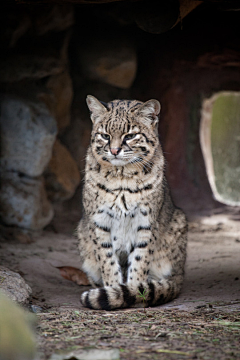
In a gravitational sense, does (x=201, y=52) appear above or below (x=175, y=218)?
above

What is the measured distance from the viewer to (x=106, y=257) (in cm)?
454

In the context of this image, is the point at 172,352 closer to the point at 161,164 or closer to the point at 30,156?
the point at 161,164

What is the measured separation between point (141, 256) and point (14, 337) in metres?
2.30

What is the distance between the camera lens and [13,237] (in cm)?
682

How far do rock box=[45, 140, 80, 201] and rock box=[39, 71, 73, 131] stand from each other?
1.50ft

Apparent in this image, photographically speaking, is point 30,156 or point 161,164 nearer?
point 161,164

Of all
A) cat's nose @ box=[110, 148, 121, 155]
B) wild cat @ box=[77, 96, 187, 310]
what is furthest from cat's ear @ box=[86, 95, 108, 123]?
cat's nose @ box=[110, 148, 121, 155]

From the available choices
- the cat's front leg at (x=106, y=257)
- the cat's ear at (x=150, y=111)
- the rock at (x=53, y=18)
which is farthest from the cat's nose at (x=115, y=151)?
the rock at (x=53, y=18)

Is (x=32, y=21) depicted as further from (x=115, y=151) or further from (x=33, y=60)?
(x=115, y=151)

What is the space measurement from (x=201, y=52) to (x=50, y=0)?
4.01 meters

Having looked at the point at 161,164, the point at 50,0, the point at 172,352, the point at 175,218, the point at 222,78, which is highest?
the point at 222,78

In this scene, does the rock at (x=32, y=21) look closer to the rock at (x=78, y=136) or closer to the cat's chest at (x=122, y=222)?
the rock at (x=78, y=136)

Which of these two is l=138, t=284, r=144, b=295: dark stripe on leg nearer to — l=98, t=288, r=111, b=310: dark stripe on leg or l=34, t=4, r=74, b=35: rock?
l=98, t=288, r=111, b=310: dark stripe on leg

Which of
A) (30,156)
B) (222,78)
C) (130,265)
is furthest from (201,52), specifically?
(130,265)
